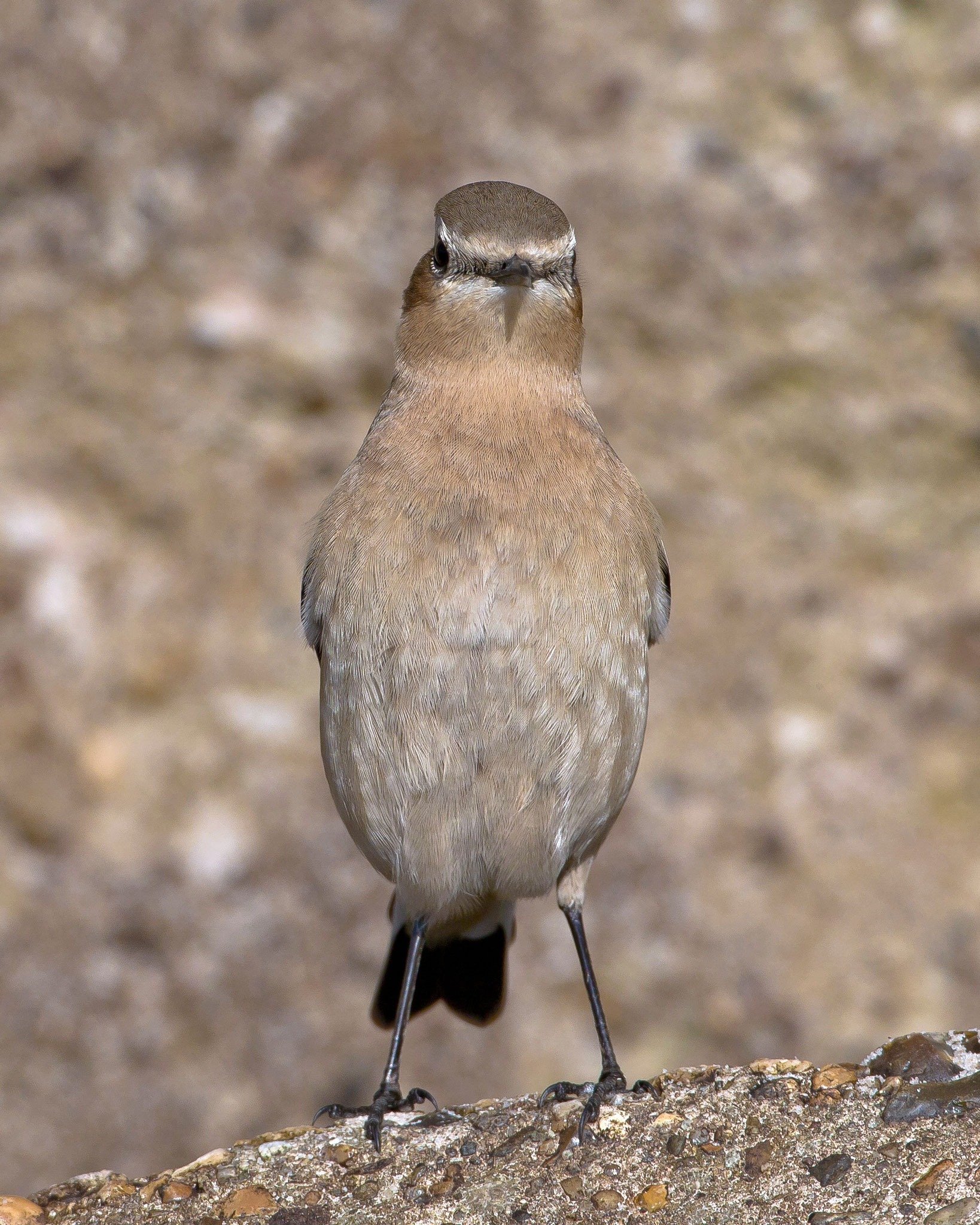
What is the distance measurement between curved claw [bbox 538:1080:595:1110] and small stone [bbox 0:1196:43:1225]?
4.76 ft

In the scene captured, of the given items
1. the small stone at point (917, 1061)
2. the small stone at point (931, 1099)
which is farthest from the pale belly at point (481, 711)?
the small stone at point (931, 1099)

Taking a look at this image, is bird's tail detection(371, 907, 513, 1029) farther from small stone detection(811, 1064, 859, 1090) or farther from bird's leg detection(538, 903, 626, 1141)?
small stone detection(811, 1064, 859, 1090)

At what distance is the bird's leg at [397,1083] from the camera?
402 centimetres

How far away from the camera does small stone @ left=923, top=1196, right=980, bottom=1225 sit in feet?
9.70

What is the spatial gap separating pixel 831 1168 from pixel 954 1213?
364 mm

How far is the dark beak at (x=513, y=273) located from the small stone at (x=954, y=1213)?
3006mm

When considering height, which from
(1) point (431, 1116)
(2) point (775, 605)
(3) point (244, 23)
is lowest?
(1) point (431, 1116)

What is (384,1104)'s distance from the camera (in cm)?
428

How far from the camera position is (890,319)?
7918mm

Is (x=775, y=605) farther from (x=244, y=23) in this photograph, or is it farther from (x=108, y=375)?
(x=244, y=23)

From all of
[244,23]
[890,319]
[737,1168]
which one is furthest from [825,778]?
[244,23]

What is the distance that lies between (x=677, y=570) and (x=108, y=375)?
144 inches

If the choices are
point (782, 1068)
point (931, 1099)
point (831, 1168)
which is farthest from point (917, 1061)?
point (831, 1168)

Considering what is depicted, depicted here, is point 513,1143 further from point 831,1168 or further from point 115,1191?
point 115,1191
